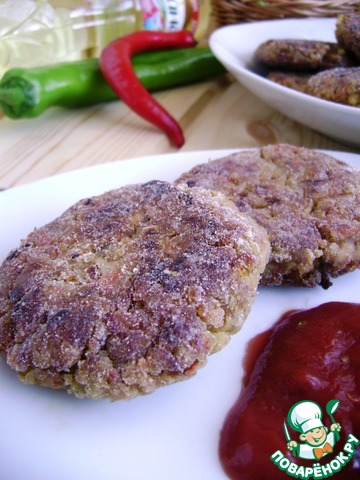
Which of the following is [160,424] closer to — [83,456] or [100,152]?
[83,456]

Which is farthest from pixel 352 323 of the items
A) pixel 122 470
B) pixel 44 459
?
pixel 44 459

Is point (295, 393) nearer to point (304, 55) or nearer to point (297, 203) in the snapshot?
point (297, 203)

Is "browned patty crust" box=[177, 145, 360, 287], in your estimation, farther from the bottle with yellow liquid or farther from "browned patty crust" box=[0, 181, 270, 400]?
the bottle with yellow liquid

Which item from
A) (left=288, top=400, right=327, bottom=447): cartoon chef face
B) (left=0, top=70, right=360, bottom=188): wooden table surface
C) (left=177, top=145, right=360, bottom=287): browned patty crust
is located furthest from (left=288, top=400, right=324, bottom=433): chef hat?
(left=0, top=70, right=360, bottom=188): wooden table surface

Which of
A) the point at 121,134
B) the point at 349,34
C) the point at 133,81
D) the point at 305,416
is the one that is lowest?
the point at 121,134

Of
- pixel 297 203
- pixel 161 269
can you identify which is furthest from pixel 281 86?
pixel 161 269

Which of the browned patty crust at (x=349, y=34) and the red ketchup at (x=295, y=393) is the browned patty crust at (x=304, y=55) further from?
the red ketchup at (x=295, y=393)
